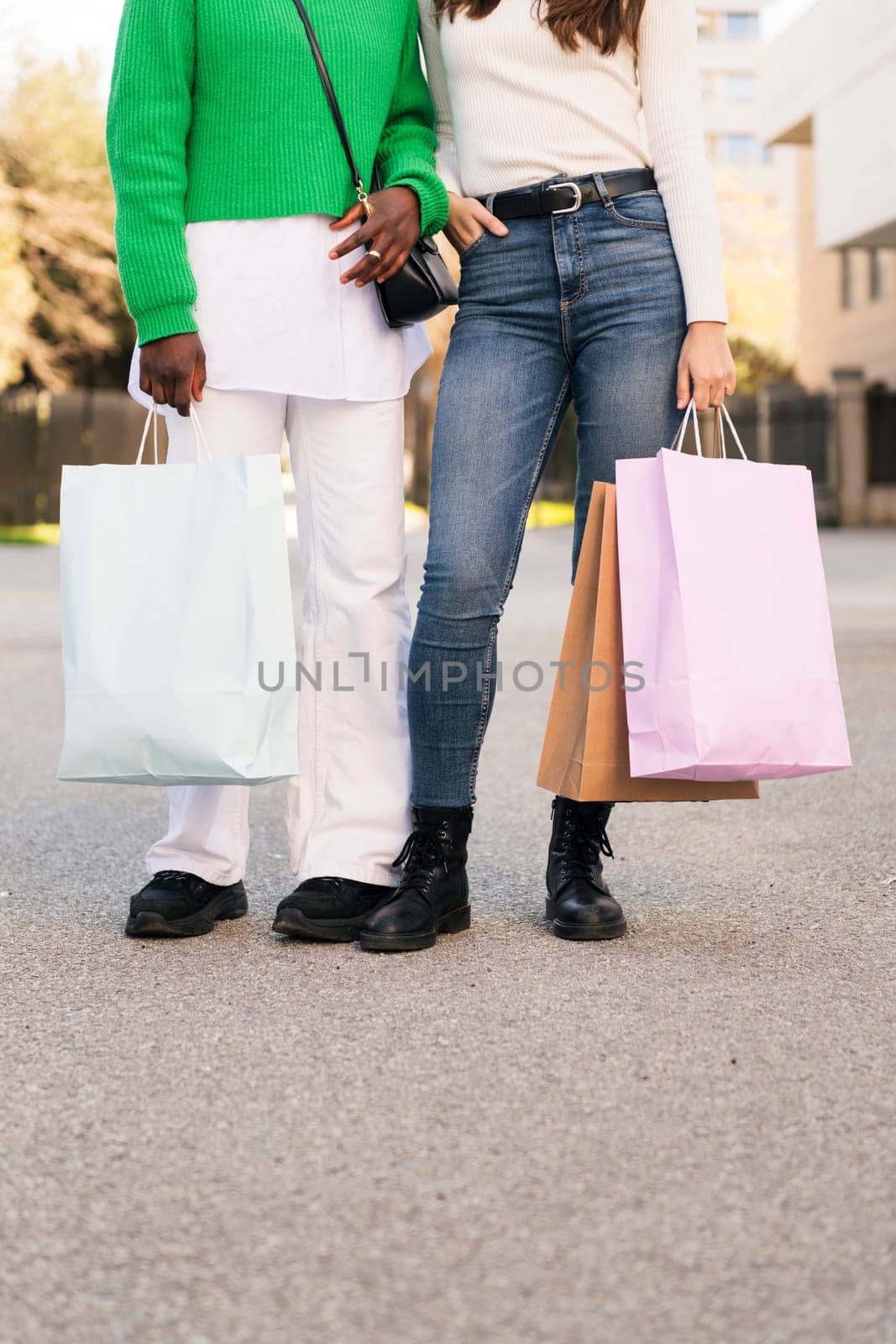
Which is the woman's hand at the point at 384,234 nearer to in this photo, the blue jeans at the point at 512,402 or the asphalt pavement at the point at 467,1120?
the blue jeans at the point at 512,402

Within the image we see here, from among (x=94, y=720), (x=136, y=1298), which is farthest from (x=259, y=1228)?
(x=94, y=720)

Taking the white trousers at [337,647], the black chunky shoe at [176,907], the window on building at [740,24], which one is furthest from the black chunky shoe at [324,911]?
the window on building at [740,24]

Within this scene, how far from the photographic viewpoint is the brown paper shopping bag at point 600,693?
303cm

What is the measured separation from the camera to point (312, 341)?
119 inches

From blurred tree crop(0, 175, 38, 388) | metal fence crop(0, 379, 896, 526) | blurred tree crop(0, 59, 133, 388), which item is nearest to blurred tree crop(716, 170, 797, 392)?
metal fence crop(0, 379, 896, 526)

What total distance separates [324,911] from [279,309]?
117cm

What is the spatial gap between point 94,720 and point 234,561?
39 cm

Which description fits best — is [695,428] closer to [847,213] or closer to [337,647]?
[337,647]

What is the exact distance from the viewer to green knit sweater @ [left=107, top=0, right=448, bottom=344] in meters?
2.92

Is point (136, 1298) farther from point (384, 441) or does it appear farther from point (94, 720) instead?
point (384, 441)

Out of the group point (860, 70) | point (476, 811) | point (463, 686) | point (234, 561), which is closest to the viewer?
point (234, 561)

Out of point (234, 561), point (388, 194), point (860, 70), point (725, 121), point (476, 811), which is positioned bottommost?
point (476, 811)

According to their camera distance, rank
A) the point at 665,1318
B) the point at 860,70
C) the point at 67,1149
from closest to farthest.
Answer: the point at 665,1318
the point at 67,1149
the point at 860,70

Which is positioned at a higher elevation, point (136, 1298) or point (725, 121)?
point (725, 121)
